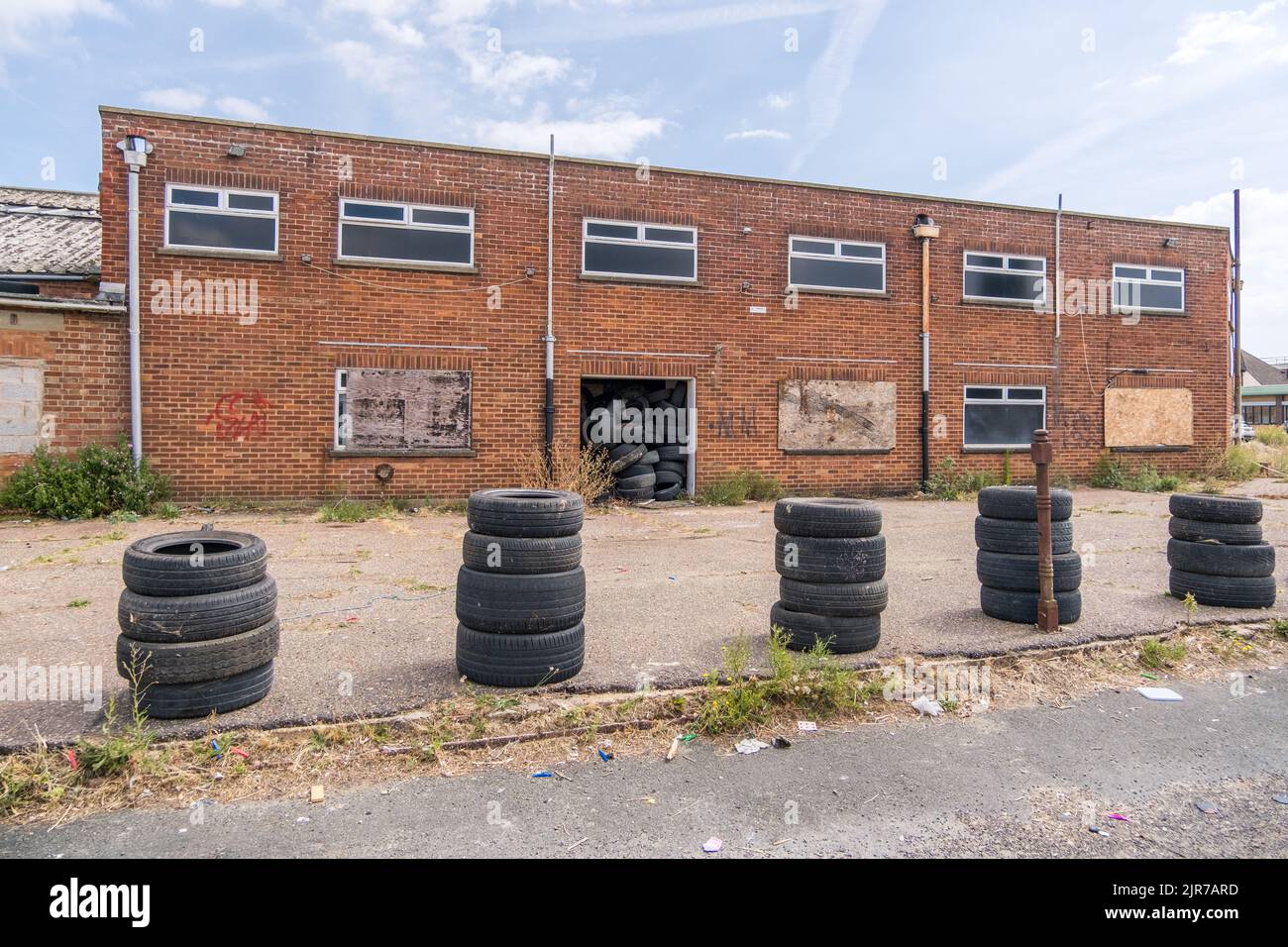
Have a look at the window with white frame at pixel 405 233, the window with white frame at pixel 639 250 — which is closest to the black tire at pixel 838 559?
the window with white frame at pixel 639 250

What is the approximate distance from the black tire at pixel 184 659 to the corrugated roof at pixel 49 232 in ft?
38.1

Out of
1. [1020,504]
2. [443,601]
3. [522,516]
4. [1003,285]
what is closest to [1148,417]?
[1003,285]

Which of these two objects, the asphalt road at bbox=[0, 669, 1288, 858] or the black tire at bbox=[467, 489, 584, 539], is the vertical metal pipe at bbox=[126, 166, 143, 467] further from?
the asphalt road at bbox=[0, 669, 1288, 858]

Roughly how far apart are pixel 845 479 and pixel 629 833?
12.7 metres

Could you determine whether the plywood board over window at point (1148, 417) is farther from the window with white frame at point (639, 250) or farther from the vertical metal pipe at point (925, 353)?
the window with white frame at point (639, 250)

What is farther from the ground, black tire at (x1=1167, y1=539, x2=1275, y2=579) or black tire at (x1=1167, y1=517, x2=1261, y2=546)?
black tire at (x1=1167, y1=517, x2=1261, y2=546)

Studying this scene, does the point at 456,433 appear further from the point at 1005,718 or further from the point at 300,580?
the point at 1005,718

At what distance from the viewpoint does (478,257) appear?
13094 mm

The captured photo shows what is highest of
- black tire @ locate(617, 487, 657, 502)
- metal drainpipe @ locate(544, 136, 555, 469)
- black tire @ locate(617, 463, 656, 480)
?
metal drainpipe @ locate(544, 136, 555, 469)

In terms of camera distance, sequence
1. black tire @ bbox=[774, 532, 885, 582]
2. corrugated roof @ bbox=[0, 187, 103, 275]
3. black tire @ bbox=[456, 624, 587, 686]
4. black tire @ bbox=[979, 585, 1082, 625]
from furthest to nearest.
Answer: corrugated roof @ bbox=[0, 187, 103, 275]
black tire @ bbox=[979, 585, 1082, 625]
black tire @ bbox=[774, 532, 885, 582]
black tire @ bbox=[456, 624, 587, 686]

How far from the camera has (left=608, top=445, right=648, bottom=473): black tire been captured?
1369cm

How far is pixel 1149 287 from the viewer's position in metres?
16.9

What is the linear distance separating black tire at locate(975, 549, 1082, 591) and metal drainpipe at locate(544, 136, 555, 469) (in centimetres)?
872

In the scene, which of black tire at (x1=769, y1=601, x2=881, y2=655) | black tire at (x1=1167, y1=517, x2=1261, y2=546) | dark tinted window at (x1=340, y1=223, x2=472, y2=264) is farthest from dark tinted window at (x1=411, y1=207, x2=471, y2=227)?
black tire at (x1=1167, y1=517, x2=1261, y2=546)
